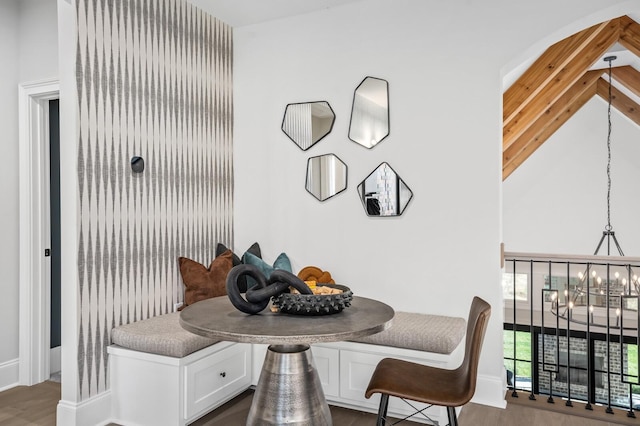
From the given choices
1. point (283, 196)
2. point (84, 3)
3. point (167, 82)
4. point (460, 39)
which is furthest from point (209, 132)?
point (460, 39)

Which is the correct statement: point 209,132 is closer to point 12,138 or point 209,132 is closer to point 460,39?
point 12,138

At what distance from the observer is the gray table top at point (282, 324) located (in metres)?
1.58

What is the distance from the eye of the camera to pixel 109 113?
2.67 metres

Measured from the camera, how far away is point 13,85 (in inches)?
126

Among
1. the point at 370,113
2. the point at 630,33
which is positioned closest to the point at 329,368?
the point at 370,113

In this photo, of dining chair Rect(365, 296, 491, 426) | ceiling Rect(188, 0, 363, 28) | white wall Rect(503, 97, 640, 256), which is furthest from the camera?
white wall Rect(503, 97, 640, 256)

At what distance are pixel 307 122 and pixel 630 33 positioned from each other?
287 centimetres

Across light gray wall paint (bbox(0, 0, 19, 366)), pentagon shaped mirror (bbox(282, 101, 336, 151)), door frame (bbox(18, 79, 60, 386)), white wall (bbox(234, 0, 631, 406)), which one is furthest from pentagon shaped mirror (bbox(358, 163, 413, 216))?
light gray wall paint (bbox(0, 0, 19, 366))

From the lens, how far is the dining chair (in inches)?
71.6

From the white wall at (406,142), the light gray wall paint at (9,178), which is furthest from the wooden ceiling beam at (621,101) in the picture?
the light gray wall paint at (9,178)

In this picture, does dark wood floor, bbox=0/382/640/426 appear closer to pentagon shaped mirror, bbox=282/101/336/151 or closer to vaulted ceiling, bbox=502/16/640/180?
pentagon shaped mirror, bbox=282/101/336/151

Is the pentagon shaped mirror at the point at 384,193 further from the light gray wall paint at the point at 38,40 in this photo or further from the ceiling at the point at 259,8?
the light gray wall paint at the point at 38,40

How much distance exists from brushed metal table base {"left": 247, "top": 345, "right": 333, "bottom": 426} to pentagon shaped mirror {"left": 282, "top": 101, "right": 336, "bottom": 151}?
1875 millimetres

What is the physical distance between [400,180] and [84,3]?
2.21 meters
